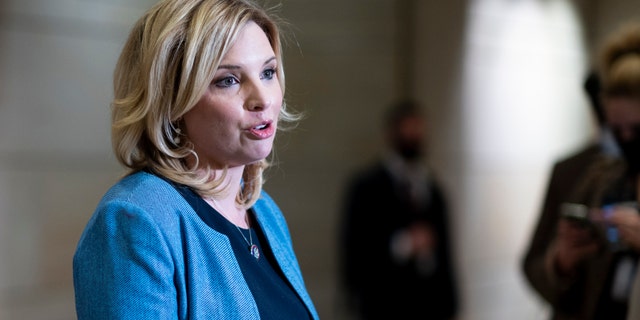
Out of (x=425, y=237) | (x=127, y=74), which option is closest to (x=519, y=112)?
(x=425, y=237)

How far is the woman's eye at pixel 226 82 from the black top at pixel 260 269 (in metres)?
0.19

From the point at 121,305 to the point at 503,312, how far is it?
601 cm

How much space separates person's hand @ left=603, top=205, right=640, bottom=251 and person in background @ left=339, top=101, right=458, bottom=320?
2.16 metres

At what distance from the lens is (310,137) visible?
6.06 metres

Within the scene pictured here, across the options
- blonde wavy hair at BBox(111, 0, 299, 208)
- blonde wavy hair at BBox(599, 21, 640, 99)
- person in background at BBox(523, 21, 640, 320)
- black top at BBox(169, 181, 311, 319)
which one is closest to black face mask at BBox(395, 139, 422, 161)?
person in background at BBox(523, 21, 640, 320)

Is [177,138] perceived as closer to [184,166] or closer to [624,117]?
[184,166]

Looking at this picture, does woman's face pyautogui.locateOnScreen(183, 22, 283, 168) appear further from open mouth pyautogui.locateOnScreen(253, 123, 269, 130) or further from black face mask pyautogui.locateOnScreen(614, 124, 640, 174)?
black face mask pyautogui.locateOnScreen(614, 124, 640, 174)

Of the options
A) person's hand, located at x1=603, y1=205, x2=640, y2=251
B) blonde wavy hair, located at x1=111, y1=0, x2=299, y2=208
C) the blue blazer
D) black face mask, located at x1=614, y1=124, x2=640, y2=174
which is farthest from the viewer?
black face mask, located at x1=614, y1=124, x2=640, y2=174

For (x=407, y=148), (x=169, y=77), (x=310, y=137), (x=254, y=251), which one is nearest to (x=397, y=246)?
(x=407, y=148)

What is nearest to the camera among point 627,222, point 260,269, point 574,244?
point 260,269

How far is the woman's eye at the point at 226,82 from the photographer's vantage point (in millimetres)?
1401

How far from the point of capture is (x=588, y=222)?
104 inches

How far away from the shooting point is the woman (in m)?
1.28

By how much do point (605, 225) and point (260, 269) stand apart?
144 cm
